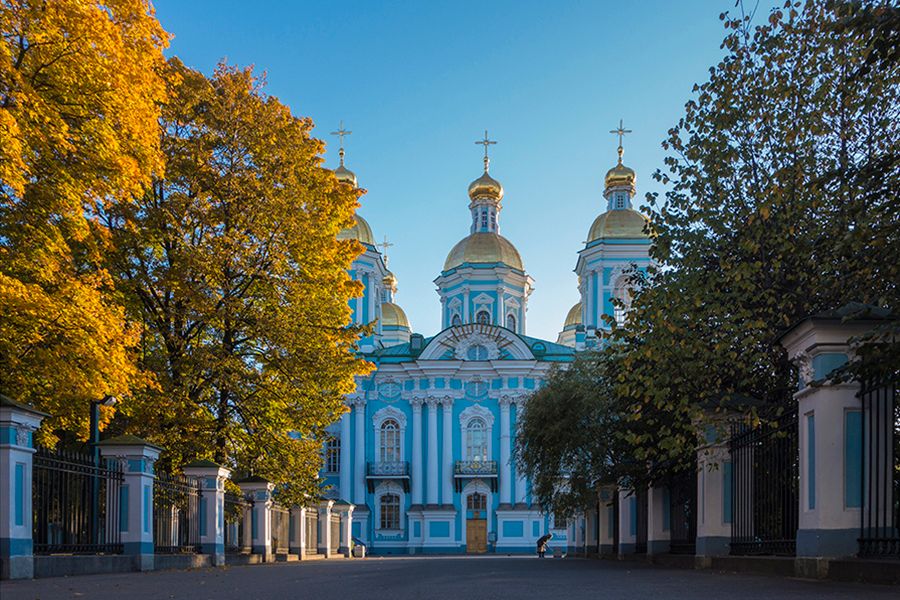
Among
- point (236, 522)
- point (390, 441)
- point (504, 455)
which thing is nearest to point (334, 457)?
point (390, 441)

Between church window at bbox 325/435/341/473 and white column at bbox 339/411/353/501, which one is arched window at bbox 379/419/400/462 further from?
church window at bbox 325/435/341/473

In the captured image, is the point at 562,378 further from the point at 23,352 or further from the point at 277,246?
the point at 23,352

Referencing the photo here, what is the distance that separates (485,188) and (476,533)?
23417 mm

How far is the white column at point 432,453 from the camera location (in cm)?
5975

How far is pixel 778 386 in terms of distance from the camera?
15.5 meters

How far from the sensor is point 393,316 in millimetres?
79188

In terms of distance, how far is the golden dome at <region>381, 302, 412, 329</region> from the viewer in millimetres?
78519

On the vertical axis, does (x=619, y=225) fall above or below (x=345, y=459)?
above

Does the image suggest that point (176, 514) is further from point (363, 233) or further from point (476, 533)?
point (363, 233)

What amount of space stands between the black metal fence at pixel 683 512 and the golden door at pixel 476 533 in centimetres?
3999

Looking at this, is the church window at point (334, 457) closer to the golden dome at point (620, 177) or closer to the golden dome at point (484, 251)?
the golden dome at point (484, 251)

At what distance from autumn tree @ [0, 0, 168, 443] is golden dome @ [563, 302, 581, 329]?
62.8 metres

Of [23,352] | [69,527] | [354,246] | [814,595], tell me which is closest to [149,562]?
[69,527]

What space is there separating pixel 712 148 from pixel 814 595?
25.7 ft
